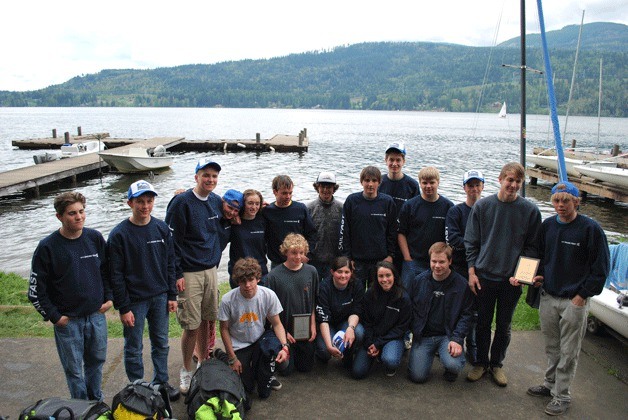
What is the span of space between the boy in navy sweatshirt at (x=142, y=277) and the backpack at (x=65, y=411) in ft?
2.53

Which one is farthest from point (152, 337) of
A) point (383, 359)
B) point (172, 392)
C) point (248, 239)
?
point (383, 359)

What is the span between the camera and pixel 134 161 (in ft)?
91.0

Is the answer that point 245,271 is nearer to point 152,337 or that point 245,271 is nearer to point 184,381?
point 152,337

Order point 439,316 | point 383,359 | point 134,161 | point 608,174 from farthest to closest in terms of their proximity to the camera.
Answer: point 134,161
point 608,174
point 439,316
point 383,359

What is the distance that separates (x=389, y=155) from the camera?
562 cm

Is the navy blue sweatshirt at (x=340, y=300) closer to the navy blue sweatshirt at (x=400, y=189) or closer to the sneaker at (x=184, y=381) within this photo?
the navy blue sweatshirt at (x=400, y=189)

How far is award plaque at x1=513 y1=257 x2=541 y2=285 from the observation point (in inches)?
168

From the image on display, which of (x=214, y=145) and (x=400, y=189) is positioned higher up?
(x=400, y=189)

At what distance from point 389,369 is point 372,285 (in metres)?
0.82

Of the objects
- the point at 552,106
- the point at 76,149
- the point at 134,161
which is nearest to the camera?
the point at 552,106

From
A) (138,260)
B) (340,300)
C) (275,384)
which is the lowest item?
(275,384)

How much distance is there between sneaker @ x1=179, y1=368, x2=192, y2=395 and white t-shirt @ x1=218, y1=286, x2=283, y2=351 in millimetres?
521

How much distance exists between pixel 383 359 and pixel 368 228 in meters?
1.38

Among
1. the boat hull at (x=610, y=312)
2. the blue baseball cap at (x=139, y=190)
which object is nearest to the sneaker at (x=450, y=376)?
the boat hull at (x=610, y=312)
